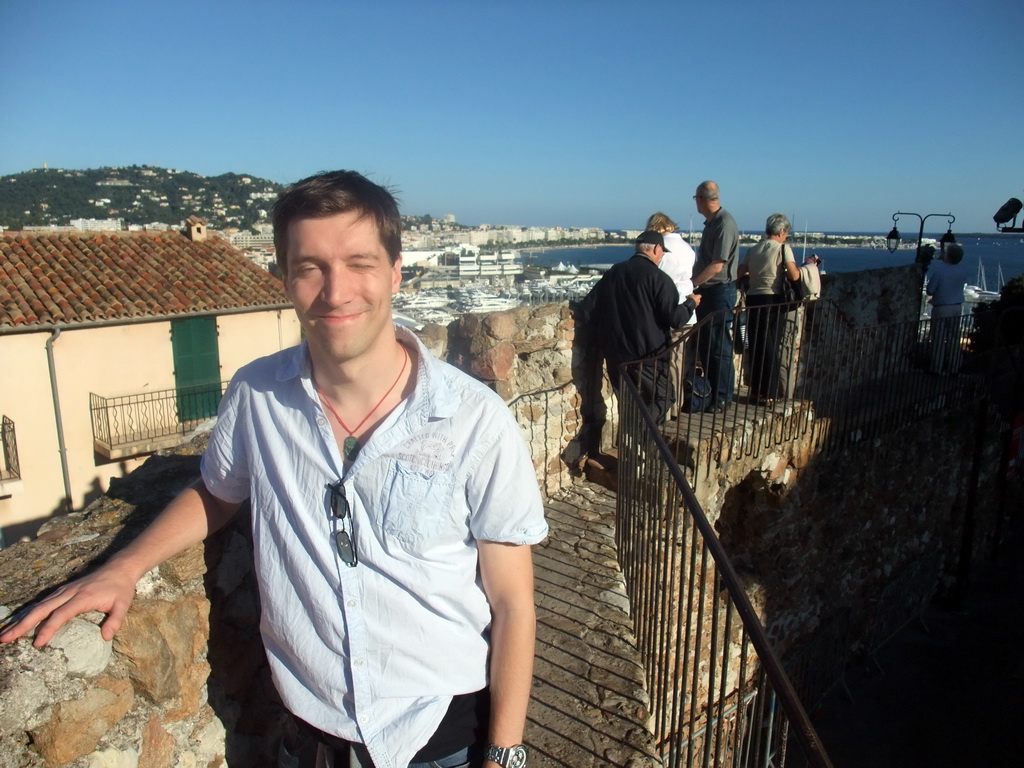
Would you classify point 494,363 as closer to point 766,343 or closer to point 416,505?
point 766,343

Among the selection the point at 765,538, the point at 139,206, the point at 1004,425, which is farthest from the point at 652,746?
the point at 139,206

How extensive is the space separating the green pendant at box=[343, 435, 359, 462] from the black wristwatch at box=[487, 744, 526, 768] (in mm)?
725

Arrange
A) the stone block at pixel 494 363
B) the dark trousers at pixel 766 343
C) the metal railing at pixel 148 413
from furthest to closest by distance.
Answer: the metal railing at pixel 148 413, the dark trousers at pixel 766 343, the stone block at pixel 494 363

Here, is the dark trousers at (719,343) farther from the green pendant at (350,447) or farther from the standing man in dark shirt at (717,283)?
the green pendant at (350,447)

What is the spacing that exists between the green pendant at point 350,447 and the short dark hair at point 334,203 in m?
0.41

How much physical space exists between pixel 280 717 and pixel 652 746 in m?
1.36

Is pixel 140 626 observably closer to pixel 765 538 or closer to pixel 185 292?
pixel 765 538

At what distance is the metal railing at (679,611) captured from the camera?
1691 mm

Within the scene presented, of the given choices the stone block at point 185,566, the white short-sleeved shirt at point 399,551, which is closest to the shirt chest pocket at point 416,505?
the white short-sleeved shirt at point 399,551

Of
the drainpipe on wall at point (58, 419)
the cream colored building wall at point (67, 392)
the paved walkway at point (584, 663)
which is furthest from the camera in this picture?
the drainpipe on wall at point (58, 419)

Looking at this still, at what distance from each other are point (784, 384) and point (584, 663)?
3728 mm

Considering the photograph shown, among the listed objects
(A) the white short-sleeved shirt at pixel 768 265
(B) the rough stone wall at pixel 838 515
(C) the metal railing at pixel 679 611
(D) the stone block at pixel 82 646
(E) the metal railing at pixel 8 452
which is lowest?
(E) the metal railing at pixel 8 452

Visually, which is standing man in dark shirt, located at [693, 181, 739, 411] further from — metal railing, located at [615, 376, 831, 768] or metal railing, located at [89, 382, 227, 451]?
metal railing, located at [89, 382, 227, 451]

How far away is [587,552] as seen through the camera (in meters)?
4.28
